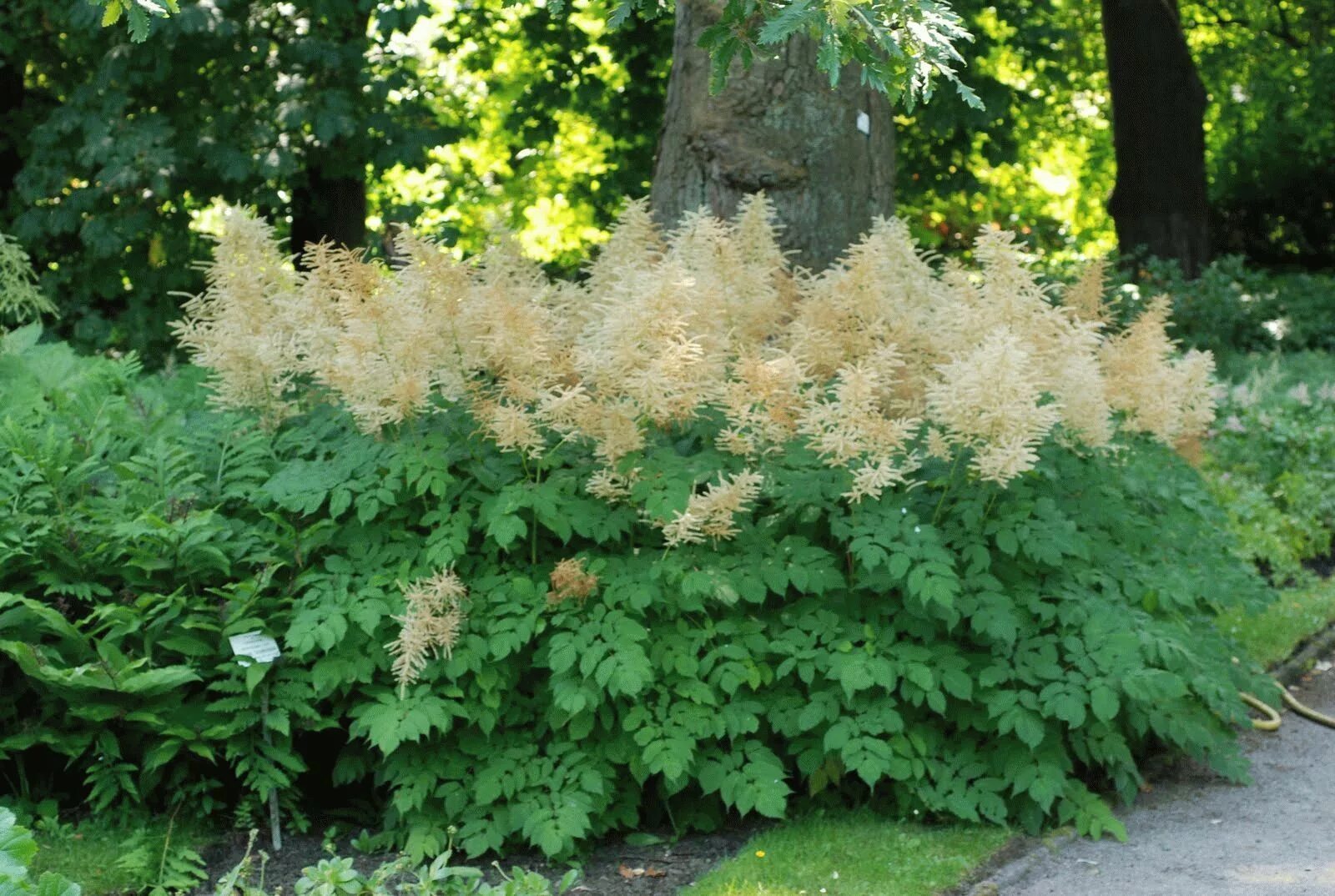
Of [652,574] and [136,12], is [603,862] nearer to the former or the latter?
[652,574]

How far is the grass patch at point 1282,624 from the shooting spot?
7.49m

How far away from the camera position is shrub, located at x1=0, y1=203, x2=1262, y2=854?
4781mm

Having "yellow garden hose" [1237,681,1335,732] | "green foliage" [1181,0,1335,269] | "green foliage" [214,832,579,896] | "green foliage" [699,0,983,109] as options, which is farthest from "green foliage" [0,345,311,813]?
"green foliage" [1181,0,1335,269]

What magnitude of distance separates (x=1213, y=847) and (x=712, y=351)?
7.72 ft

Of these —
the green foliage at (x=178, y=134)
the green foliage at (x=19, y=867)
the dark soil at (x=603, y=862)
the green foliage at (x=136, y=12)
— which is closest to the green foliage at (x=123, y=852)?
the dark soil at (x=603, y=862)

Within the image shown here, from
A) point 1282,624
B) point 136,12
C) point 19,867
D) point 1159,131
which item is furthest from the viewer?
point 1159,131

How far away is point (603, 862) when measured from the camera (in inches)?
195

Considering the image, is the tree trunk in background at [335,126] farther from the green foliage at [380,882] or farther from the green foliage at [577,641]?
the green foliage at [380,882]

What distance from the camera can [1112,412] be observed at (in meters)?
5.73

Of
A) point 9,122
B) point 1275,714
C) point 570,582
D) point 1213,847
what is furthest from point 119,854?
point 9,122

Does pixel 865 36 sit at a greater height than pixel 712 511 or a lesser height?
greater

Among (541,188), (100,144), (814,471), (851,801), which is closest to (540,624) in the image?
(814,471)

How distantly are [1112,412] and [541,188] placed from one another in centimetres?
1233

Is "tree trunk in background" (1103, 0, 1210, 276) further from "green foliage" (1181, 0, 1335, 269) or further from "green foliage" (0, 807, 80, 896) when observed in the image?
"green foliage" (0, 807, 80, 896)
